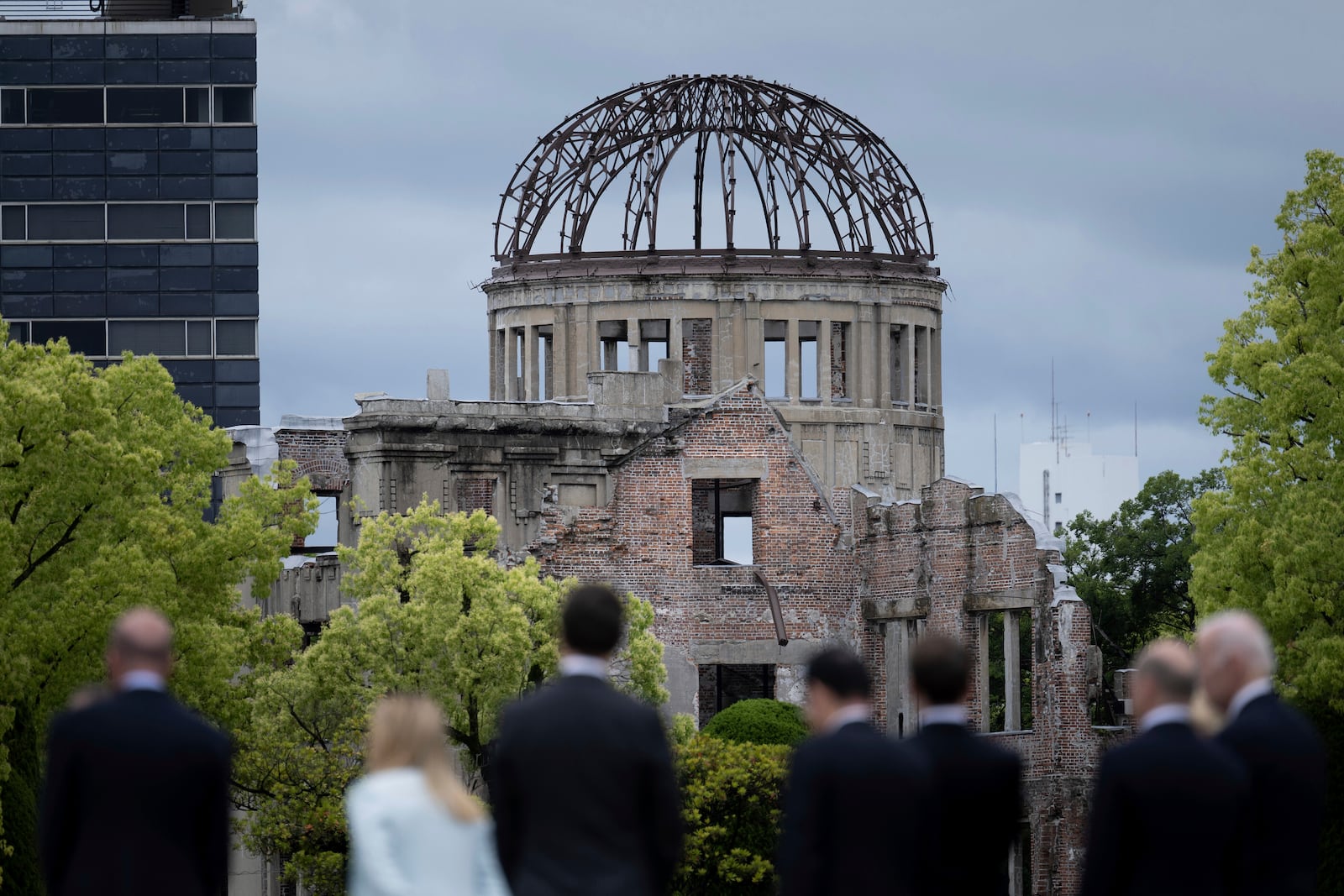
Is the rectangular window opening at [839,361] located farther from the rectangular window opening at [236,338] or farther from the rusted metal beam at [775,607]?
the rectangular window opening at [236,338]

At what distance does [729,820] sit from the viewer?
38656 millimetres

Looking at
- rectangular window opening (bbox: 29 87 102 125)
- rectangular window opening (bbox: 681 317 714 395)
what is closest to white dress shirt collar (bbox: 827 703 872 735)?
rectangular window opening (bbox: 681 317 714 395)

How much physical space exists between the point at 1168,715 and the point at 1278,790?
1006mm

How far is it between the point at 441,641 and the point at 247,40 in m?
56.4

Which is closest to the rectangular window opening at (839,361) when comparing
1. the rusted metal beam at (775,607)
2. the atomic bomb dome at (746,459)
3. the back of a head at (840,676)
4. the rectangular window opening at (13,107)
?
the atomic bomb dome at (746,459)

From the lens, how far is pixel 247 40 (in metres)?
91.4

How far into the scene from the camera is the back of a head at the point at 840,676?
464 inches

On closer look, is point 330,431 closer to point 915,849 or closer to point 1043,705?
point 1043,705

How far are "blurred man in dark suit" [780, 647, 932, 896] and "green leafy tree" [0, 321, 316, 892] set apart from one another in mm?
23547

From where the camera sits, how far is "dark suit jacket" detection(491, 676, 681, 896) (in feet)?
36.6

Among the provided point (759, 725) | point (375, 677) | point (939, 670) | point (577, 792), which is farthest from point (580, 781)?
point (759, 725)

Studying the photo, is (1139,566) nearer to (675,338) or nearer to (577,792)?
(675,338)

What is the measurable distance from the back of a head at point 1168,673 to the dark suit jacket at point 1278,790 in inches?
26.4

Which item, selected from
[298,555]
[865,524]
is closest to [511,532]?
[298,555]
